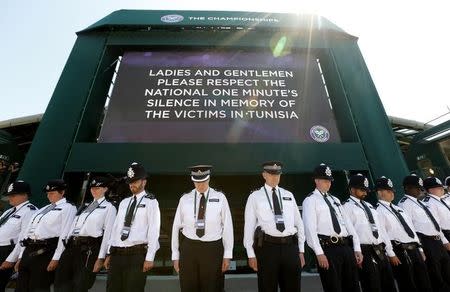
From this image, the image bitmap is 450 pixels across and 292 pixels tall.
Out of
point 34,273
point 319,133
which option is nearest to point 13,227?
point 34,273

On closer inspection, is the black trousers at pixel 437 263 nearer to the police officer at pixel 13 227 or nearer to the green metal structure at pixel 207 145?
the green metal structure at pixel 207 145

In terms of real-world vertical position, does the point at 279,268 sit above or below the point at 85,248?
below

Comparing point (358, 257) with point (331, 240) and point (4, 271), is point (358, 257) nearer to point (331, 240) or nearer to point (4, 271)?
point (331, 240)

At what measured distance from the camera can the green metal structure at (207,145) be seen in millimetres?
7426

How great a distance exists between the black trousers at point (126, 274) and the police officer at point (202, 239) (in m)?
0.46

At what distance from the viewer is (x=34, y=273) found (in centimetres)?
446

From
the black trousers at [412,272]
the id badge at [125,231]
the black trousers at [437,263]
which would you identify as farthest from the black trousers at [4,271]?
the black trousers at [437,263]

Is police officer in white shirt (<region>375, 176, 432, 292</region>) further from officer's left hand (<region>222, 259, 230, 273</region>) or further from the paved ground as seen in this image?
officer's left hand (<region>222, 259, 230, 273</region>)

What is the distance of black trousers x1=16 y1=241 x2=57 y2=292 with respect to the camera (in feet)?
14.6

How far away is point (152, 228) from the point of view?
4031mm

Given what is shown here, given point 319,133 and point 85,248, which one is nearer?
point 85,248

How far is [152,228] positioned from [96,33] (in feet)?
27.3

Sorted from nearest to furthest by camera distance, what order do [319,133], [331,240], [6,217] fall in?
[331,240] < [6,217] < [319,133]

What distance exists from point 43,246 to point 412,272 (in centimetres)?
591
